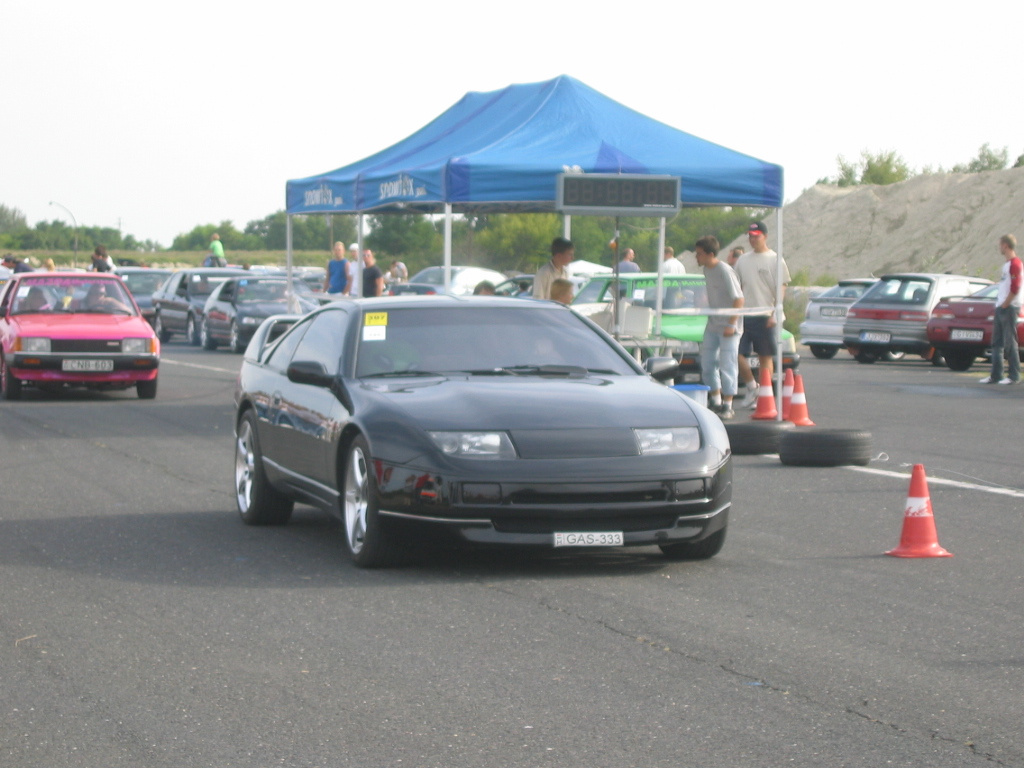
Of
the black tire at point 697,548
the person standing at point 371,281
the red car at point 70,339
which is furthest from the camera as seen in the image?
the person standing at point 371,281

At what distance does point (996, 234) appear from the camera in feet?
204

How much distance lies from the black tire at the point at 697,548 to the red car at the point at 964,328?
17.4m

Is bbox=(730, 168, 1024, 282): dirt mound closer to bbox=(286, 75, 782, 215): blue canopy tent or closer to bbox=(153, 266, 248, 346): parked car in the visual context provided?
bbox=(153, 266, 248, 346): parked car

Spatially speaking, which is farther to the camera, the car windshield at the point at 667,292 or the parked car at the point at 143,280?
the parked car at the point at 143,280

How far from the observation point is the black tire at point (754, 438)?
12734 mm

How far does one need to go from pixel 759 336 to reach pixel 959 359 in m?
9.86

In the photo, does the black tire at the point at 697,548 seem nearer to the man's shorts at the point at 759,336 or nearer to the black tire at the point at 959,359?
the man's shorts at the point at 759,336

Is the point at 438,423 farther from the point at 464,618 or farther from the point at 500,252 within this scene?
the point at 500,252

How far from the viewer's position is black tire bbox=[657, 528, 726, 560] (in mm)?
7632

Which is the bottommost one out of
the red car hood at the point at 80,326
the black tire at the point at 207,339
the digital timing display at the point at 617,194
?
the black tire at the point at 207,339

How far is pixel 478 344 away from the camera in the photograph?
8.34 m

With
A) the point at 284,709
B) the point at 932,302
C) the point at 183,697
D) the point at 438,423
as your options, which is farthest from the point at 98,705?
the point at 932,302

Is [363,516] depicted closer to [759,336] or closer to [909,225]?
[759,336]

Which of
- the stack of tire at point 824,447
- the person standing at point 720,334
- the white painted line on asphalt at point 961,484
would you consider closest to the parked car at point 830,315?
the person standing at point 720,334
